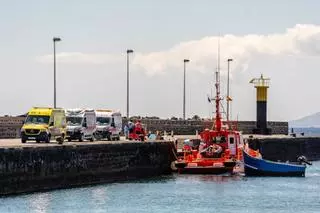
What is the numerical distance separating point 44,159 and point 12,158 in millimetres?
3780

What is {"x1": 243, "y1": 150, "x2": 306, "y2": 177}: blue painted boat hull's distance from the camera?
247 ft

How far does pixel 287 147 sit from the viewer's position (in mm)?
105438

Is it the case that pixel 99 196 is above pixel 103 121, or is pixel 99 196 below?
below

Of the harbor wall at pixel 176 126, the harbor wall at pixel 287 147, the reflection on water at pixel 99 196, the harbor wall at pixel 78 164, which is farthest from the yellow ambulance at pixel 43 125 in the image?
the harbor wall at pixel 287 147

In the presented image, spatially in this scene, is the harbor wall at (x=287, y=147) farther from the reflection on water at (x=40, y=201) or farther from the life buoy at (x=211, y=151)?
the reflection on water at (x=40, y=201)

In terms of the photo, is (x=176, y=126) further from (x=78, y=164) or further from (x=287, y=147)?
(x=78, y=164)

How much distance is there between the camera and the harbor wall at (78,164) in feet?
181

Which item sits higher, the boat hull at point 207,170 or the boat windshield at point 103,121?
the boat windshield at point 103,121

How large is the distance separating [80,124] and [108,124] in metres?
6.21

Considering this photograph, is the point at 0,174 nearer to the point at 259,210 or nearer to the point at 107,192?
the point at 107,192

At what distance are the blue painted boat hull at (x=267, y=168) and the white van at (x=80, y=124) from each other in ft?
35.8

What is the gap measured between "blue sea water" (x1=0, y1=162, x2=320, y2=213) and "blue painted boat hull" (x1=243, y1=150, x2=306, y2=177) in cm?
226

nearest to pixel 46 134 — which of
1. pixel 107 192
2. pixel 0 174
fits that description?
pixel 107 192

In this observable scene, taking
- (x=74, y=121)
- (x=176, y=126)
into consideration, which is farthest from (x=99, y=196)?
(x=176, y=126)
